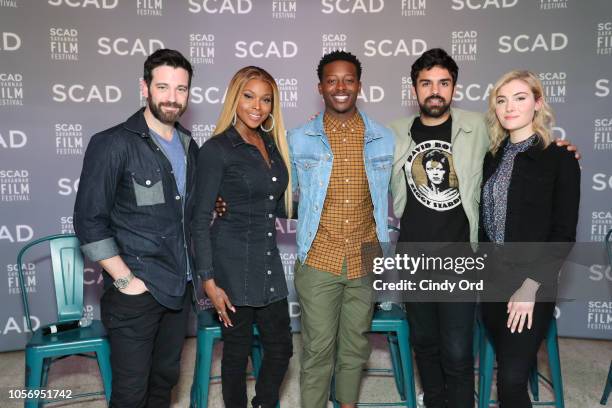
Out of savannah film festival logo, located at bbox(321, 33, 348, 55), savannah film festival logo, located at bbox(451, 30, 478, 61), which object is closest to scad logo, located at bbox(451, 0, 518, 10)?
savannah film festival logo, located at bbox(451, 30, 478, 61)

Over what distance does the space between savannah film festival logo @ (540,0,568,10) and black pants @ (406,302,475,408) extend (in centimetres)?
254

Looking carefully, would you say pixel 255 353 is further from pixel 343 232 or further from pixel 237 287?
pixel 343 232

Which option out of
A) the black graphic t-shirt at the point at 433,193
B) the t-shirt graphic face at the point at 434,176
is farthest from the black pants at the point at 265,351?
the t-shirt graphic face at the point at 434,176

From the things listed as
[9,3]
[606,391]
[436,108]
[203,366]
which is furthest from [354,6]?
[606,391]

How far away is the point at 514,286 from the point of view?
199cm

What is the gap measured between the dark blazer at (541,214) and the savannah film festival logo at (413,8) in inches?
80.2

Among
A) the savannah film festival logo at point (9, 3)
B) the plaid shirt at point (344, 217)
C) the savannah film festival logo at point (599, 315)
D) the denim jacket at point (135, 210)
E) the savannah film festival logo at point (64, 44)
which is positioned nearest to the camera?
the denim jacket at point (135, 210)

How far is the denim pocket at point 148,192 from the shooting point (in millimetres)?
1896

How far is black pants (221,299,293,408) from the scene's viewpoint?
2.15 metres

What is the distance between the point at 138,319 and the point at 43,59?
2.40 m

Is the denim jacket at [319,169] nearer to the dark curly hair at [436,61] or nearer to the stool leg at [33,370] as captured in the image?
the dark curly hair at [436,61]

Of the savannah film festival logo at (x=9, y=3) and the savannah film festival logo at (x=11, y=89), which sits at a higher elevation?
the savannah film festival logo at (x=9, y=3)

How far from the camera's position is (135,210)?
1.91 metres

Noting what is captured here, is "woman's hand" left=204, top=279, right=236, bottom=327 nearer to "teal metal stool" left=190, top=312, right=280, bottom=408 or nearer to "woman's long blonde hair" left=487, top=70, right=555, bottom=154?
"teal metal stool" left=190, top=312, right=280, bottom=408
